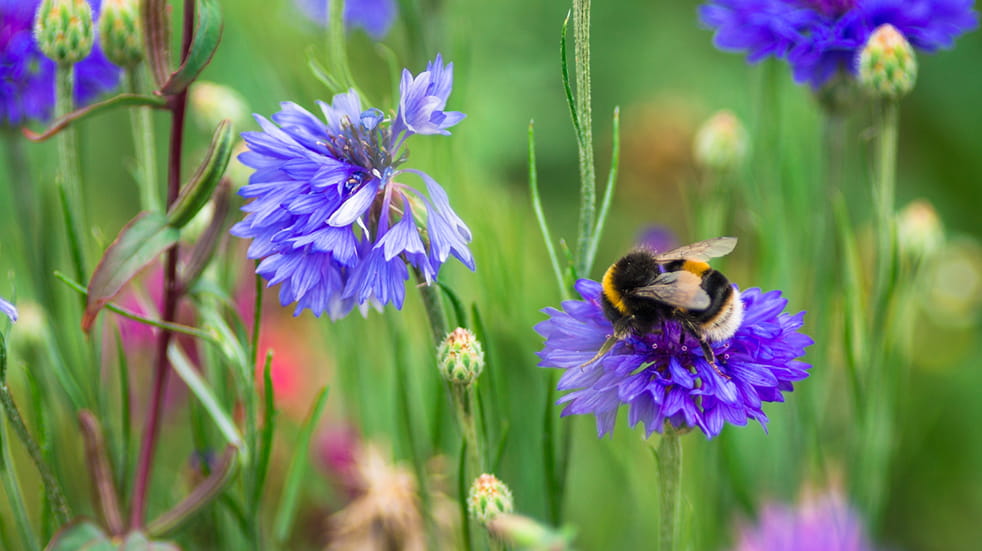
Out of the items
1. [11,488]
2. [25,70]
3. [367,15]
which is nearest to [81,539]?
[11,488]

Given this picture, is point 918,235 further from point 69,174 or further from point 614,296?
point 69,174

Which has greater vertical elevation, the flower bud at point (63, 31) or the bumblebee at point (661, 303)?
the flower bud at point (63, 31)

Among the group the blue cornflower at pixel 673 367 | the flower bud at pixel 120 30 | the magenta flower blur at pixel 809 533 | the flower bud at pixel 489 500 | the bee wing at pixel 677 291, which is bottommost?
the magenta flower blur at pixel 809 533

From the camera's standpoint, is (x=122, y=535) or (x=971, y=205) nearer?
(x=122, y=535)

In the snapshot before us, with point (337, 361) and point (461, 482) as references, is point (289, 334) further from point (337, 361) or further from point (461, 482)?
point (461, 482)

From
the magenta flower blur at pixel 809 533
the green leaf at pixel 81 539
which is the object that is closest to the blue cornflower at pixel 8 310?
the green leaf at pixel 81 539

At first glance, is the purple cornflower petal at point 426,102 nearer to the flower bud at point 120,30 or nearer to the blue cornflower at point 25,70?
the flower bud at point 120,30

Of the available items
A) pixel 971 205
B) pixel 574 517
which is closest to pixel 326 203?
pixel 574 517

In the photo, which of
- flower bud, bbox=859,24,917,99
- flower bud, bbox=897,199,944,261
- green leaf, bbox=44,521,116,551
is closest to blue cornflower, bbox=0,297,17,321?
green leaf, bbox=44,521,116,551
